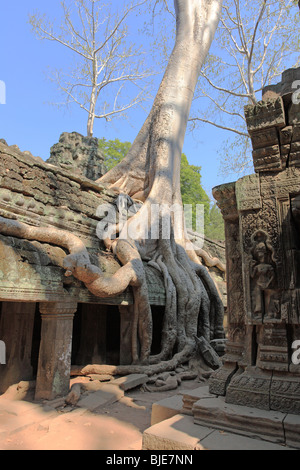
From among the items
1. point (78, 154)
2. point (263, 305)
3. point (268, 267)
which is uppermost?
point (78, 154)

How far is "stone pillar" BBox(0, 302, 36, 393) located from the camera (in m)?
4.40

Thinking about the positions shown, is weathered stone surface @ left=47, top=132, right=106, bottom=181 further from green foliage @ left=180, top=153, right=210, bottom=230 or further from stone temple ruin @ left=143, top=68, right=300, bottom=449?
green foliage @ left=180, top=153, right=210, bottom=230

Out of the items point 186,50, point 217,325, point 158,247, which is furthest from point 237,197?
point 186,50

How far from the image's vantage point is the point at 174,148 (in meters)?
8.95

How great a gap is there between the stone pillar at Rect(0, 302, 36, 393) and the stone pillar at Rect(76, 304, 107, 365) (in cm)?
149

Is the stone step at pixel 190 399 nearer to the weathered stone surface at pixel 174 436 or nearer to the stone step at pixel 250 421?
the stone step at pixel 250 421

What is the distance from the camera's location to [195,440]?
2.15 meters

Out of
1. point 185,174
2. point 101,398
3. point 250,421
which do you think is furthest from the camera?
point 185,174

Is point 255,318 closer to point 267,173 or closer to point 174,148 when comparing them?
point 267,173

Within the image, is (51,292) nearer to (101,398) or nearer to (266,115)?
(101,398)

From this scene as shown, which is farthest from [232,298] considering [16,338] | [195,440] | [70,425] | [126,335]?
[16,338]

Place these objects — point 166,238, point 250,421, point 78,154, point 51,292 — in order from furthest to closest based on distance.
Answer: point 78,154
point 166,238
point 51,292
point 250,421

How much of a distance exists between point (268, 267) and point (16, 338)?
348 centimetres

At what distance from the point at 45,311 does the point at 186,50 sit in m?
8.99
